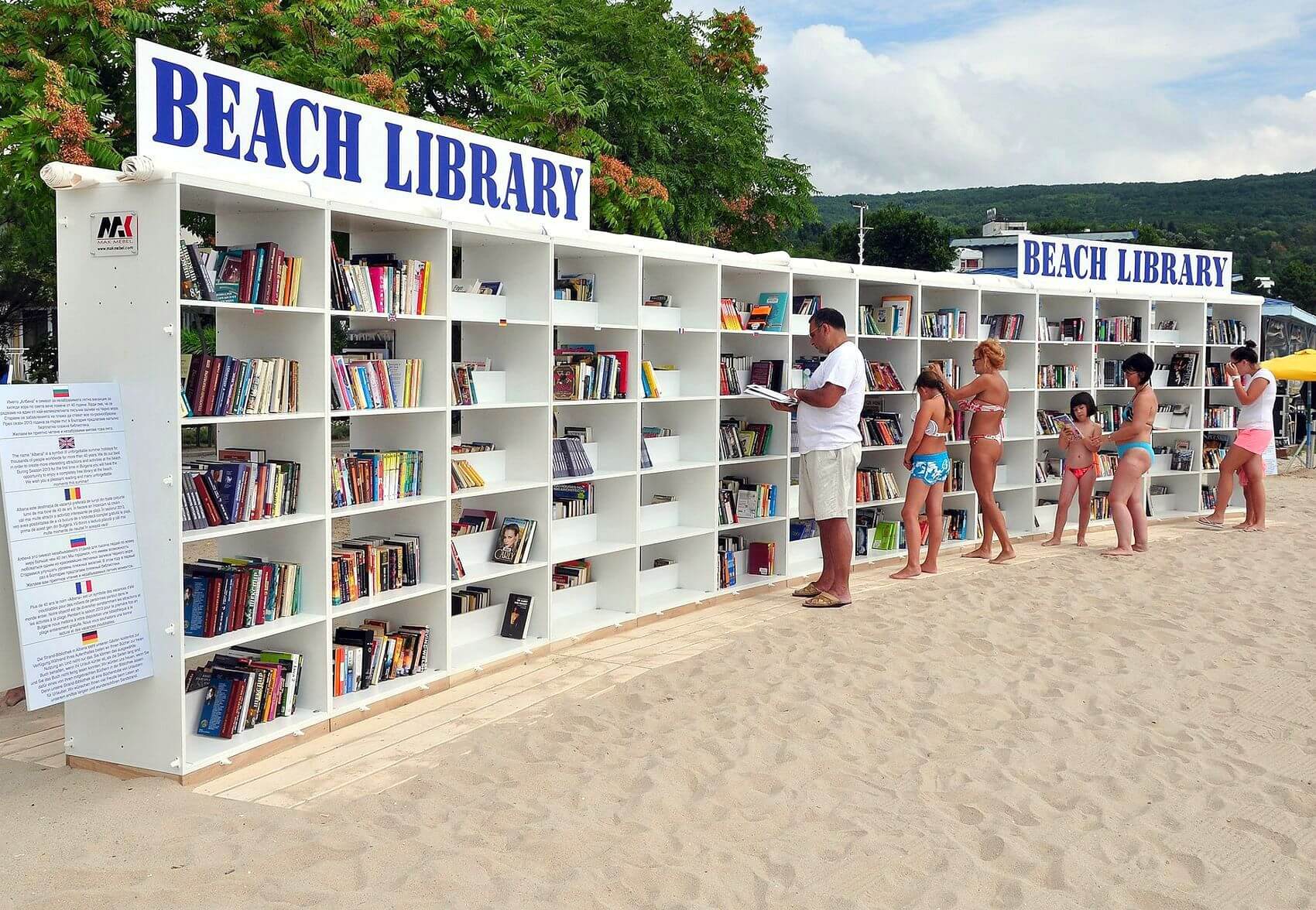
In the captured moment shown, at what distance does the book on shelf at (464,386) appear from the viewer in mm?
5996

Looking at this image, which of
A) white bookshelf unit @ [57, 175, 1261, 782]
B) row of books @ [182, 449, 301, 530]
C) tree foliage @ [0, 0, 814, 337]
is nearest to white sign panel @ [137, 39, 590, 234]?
white bookshelf unit @ [57, 175, 1261, 782]

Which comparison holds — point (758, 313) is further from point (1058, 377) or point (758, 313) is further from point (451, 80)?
point (451, 80)

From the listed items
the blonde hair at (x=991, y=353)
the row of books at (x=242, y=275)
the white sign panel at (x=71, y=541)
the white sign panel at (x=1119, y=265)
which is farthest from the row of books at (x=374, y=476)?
the white sign panel at (x=1119, y=265)

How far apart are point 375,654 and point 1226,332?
1043cm

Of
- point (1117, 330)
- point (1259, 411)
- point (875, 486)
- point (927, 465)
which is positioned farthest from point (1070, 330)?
point (927, 465)

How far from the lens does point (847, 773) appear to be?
15.1 ft

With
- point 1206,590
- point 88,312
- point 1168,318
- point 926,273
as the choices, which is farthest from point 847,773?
point 1168,318

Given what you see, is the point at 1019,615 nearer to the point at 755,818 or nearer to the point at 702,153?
the point at 755,818

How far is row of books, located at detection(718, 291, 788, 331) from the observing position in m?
8.01

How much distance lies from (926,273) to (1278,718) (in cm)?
530

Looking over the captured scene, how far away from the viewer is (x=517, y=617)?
21.5 feet

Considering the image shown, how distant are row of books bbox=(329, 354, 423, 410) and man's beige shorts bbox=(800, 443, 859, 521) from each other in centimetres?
295

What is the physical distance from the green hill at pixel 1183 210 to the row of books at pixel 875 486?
4408 centimetres

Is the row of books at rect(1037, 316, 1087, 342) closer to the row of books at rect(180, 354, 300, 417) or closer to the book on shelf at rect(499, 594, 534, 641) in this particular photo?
the book on shelf at rect(499, 594, 534, 641)
